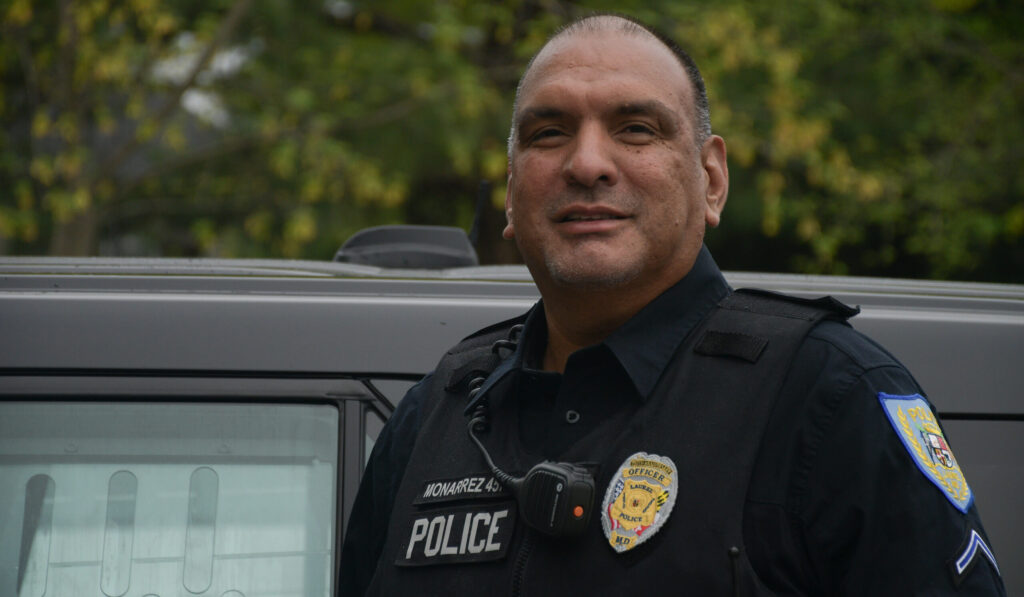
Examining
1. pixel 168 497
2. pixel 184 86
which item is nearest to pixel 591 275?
pixel 168 497

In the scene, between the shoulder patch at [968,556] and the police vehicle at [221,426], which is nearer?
the shoulder patch at [968,556]

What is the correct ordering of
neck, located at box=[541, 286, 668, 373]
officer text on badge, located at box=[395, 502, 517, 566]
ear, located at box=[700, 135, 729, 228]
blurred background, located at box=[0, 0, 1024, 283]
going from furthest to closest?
1. blurred background, located at box=[0, 0, 1024, 283]
2. ear, located at box=[700, 135, 729, 228]
3. neck, located at box=[541, 286, 668, 373]
4. officer text on badge, located at box=[395, 502, 517, 566]

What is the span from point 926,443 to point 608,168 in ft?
1.63

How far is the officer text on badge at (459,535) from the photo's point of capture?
135 cm

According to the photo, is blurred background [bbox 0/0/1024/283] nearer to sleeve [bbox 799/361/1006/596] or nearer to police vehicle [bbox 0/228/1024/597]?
police vehicle [bbox 0/228/1024/597]

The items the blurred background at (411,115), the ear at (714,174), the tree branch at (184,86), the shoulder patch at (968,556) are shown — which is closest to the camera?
the shoulder patch at (968,556)

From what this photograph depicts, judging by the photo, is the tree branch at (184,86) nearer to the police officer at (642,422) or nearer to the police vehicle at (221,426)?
the police vehicle at (221,426)

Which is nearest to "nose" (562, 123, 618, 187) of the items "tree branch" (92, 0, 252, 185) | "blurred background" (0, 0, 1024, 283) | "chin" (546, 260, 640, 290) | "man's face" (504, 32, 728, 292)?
"man's face" (504, 32, 728, 292)

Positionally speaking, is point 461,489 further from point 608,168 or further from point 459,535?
point 608,168

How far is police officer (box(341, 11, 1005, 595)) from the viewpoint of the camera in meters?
1.17

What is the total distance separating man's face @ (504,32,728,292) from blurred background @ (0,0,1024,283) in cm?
652

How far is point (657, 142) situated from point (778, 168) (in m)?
8.61

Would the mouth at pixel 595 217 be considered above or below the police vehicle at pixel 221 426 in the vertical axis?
above

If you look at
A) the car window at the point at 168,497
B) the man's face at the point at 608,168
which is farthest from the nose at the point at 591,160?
the car window at the point at 168,497
